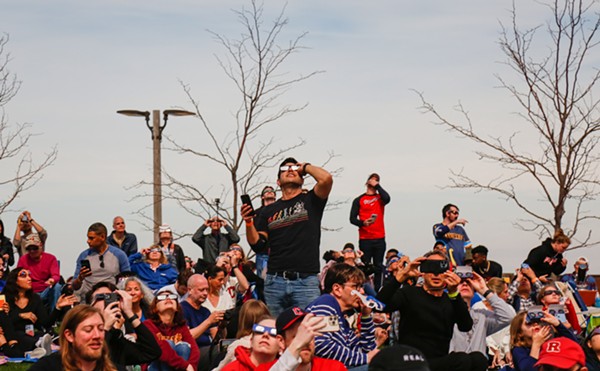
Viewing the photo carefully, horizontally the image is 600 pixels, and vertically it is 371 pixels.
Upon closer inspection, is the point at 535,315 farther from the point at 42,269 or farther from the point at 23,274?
the point at 42,269

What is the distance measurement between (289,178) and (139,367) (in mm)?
2433

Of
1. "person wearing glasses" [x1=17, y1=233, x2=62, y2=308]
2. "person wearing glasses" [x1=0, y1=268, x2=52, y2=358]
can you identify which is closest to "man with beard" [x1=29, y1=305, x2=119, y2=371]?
"person wearing glasses" [x1=0, y1=268, x2=52, y2=358]

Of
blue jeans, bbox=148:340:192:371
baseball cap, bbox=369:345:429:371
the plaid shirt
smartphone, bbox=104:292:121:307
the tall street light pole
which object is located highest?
the tall street light pole

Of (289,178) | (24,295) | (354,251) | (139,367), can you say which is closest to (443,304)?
(289,178)

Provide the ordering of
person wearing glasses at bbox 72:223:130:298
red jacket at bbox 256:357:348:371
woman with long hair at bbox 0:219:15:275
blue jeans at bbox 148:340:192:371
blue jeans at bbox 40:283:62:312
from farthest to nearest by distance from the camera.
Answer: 1. woman with long hair at bbox 0:219:15:275
2. blue jeans at bbox 40:283:62:312
3. person wearing glasses at bbox 72:223:130:298
4. blue jeans at bbox 148:340:192:371
5. red jacket at bbox 256:357:348:371

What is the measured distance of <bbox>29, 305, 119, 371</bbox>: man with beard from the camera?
20.7 ft

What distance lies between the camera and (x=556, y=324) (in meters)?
8.40

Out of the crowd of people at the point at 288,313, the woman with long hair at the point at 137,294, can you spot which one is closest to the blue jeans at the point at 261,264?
the crowd of people at the point at 288,313

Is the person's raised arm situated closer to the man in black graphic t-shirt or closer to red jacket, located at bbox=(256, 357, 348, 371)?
the man in black graphic t-shirt

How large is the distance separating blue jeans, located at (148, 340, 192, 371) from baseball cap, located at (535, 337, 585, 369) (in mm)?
3435

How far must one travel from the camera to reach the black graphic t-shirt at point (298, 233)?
9.63 metres

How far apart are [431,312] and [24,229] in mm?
10333

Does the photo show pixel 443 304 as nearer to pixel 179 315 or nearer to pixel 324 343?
Result: pixel 324 343

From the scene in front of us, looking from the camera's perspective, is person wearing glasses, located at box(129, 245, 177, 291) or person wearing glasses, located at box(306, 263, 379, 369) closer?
person wearing glasses, located at box(306, 263, 379, 369)
